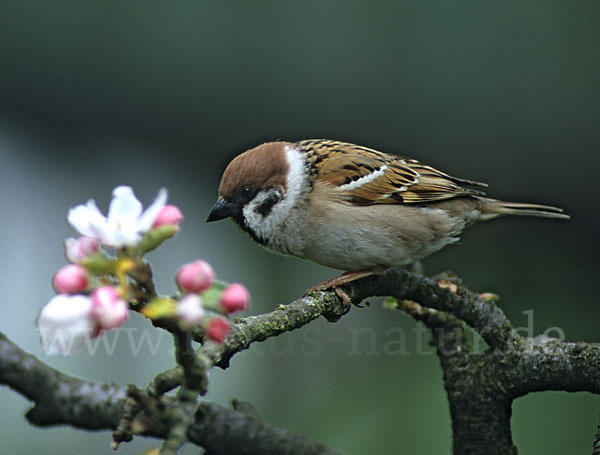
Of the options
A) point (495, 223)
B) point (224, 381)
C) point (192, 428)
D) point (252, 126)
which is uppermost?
point (252, 126)

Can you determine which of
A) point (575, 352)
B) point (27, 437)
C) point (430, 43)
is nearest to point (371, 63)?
point (430, 43)

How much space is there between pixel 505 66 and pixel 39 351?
6.04 ft

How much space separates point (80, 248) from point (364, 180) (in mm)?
1373

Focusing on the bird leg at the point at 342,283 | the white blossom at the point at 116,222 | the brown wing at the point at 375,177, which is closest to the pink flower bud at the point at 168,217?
the white blossom at the point at 116,222

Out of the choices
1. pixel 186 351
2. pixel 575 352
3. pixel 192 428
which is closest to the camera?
pixel 186 351

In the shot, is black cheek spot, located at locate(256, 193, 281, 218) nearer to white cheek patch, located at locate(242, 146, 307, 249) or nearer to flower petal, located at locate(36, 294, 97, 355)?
white cheek patch, located at locate(242, 146, 307, 249)

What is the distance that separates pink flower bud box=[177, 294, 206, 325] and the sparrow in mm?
963

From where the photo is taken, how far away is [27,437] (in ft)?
6.56

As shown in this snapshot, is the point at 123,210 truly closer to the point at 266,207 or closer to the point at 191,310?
the point at 191,310

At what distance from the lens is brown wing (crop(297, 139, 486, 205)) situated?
6.47 ft

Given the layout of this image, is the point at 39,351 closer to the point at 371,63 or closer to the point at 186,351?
the point at 371,63

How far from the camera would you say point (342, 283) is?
64.6 inches

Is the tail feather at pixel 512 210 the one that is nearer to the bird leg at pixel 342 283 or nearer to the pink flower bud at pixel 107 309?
the bird leg at pixel 342 283

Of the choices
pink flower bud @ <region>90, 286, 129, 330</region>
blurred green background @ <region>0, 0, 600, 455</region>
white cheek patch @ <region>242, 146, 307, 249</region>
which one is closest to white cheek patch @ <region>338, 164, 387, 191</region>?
white cheek patch @ <region>242, 146, 307, 249</region>
